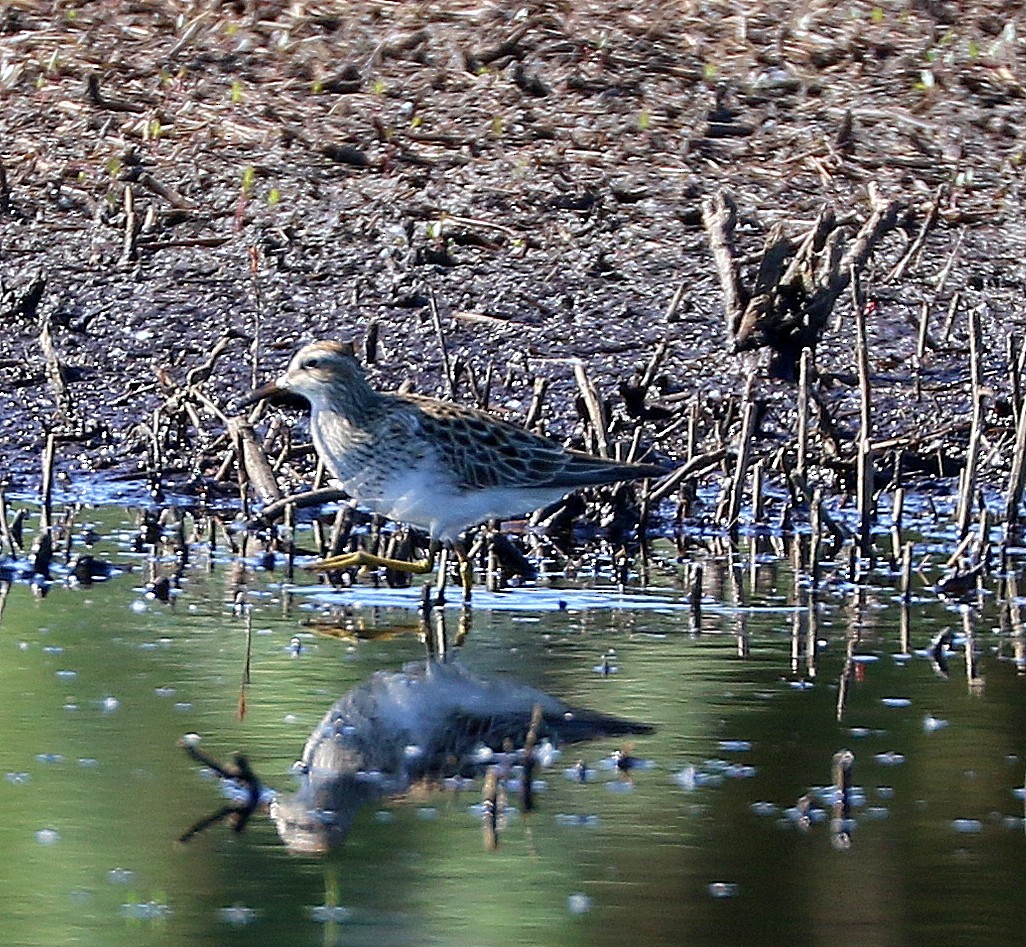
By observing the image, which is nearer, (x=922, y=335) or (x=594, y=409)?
(x=594, y=409)

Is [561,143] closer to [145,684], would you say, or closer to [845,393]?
[845,393]

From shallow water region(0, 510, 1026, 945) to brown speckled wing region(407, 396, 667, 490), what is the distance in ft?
1.30

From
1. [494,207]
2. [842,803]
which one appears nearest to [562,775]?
[842,803]

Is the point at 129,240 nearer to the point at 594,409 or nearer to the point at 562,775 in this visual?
the point at 594,409

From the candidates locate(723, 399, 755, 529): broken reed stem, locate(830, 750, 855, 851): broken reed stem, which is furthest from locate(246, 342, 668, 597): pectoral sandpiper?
locate(830, 750, 855, 851): broken reed stem

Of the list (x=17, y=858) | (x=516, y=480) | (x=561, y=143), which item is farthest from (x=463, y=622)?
(x=561, y=143)

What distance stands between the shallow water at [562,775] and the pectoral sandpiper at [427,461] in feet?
1.07

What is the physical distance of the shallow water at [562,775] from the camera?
5.33 metres

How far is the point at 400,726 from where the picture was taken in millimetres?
6832

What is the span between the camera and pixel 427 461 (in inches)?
335

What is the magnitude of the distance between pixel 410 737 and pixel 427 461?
1937 millimetres

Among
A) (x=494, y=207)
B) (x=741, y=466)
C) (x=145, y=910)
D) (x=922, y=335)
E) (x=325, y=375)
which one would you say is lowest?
(x=145, y=910)

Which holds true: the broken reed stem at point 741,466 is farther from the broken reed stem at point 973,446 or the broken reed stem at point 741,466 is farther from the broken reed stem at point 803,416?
the broken reed stem at point 973,446

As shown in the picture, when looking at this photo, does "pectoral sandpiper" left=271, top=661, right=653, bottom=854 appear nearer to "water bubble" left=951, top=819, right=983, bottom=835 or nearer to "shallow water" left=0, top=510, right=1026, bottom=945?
"shallow water" left=0, top=510, right=1026, bottom=945
